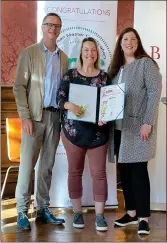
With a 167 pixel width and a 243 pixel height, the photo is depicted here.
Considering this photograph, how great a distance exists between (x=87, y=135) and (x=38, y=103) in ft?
1.07

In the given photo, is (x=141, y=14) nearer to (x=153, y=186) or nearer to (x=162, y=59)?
(x=162, y=59)

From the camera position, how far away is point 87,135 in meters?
2.09

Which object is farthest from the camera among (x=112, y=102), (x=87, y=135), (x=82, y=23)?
(x=82, y=23)

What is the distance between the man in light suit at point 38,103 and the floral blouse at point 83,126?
0.09 meters

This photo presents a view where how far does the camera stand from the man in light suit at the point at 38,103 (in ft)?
6.98

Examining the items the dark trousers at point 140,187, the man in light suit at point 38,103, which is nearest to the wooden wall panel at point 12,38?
the man in light suit at point 38,103

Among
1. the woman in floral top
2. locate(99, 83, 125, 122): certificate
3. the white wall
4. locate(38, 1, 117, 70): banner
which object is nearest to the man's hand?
the woman in floral top

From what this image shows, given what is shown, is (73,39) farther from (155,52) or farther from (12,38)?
(155,52)

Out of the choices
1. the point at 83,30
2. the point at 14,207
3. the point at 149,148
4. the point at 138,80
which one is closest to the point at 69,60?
the point at 83,30

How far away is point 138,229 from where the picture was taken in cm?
217

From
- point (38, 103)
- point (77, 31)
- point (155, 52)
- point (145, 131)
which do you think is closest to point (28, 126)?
point (38, 103)

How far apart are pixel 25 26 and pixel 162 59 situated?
1121 millimetres

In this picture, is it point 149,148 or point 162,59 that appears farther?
point 162,59

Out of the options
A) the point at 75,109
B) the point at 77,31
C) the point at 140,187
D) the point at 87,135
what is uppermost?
the point at 77,31
